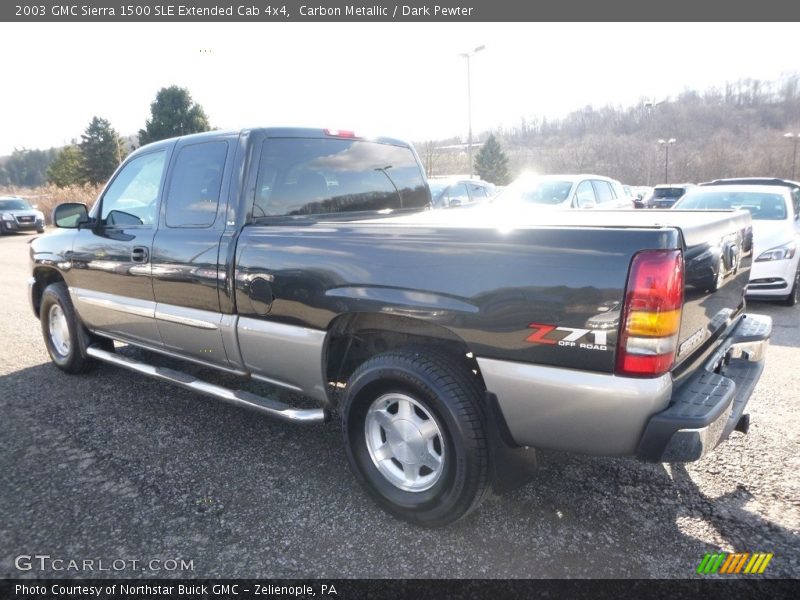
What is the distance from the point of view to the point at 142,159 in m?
4.38

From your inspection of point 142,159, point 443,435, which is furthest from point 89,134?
point 443,435

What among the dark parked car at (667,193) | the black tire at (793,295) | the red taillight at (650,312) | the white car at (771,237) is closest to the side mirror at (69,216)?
the red taillight at (650,312)

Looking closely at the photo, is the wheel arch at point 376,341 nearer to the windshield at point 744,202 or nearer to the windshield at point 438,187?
the windshield at point 744,202

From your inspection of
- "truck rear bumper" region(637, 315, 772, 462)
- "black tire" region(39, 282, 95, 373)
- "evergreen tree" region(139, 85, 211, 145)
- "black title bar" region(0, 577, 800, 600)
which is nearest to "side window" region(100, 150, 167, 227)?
"black tire" region(39, 282, 95, 373)

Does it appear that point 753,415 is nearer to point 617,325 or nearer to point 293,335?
point 617,325

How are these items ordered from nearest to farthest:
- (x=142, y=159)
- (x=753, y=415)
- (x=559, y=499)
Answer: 1. (x=559, y=499)
2. (x=753, y=415)
3. (x=142, y=159)

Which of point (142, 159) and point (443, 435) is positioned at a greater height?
point (142, 159)

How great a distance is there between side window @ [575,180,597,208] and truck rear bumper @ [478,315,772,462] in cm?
891

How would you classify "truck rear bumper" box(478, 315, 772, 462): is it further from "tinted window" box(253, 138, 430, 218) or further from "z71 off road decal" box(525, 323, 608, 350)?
"tinted window" box(253, 138, 430, 218)

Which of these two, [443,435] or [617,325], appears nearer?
[617,325]

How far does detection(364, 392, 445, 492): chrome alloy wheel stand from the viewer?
2.72 m

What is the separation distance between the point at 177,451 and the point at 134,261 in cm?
143

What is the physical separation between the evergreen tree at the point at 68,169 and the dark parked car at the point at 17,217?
21.8m

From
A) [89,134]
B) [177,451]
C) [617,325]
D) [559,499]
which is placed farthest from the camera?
[89,134]
